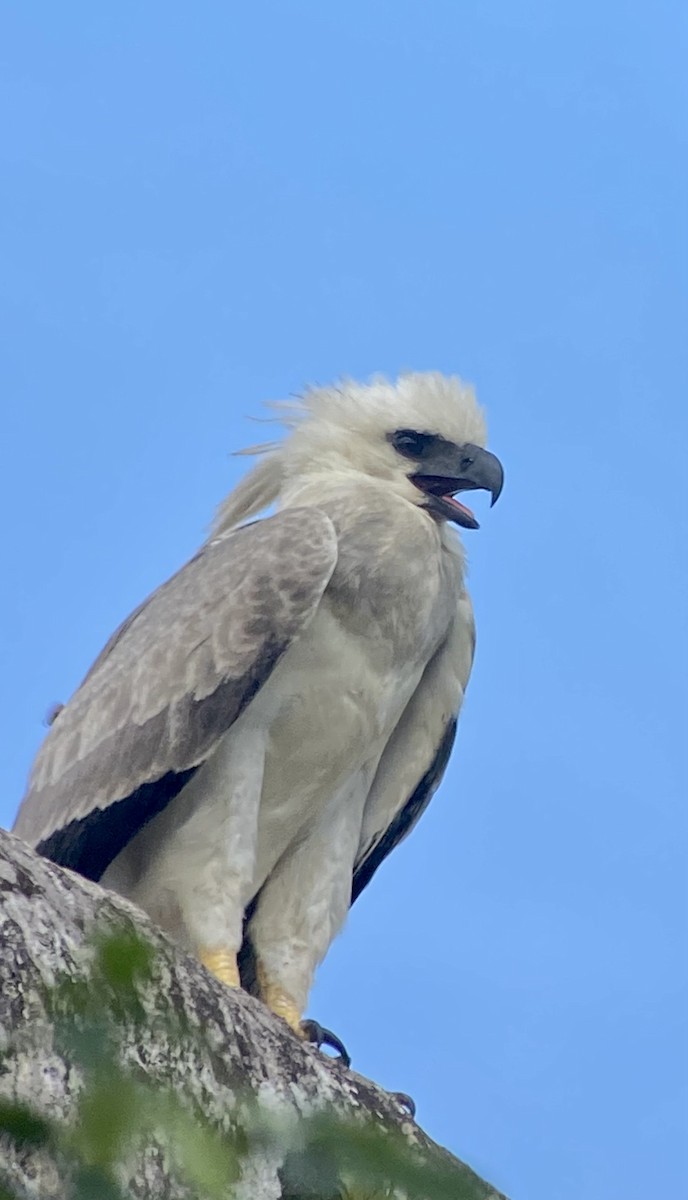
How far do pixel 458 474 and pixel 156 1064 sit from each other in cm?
455

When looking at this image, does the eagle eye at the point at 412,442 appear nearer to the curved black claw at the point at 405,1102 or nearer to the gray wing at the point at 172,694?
the gray wing at the point at 172,694

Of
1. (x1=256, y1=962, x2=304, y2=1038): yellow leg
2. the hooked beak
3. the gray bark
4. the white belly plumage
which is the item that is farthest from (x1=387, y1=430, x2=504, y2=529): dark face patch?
the gray bark

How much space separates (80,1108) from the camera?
4.33 ft

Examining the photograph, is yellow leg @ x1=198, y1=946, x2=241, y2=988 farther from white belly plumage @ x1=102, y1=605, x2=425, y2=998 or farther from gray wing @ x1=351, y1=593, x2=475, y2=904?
gray wing @ x1=351, y1=593, x2=475, y2=904

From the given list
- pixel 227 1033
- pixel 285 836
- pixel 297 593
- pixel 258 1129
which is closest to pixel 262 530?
pixel 297 593

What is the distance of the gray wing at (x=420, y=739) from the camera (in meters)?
6.79

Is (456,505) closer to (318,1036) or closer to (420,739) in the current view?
(420,739)

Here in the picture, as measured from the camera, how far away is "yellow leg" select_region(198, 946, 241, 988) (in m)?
5.90

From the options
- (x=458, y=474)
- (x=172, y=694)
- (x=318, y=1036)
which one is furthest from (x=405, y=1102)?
(x=458, y=474)

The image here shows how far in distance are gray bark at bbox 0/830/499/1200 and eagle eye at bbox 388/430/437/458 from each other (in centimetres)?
329

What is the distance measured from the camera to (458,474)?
7.26 metres

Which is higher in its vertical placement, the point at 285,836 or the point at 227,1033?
the point at 285,836

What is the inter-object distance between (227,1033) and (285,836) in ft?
7.85

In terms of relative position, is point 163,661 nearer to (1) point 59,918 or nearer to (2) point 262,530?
(2) point 262,530
